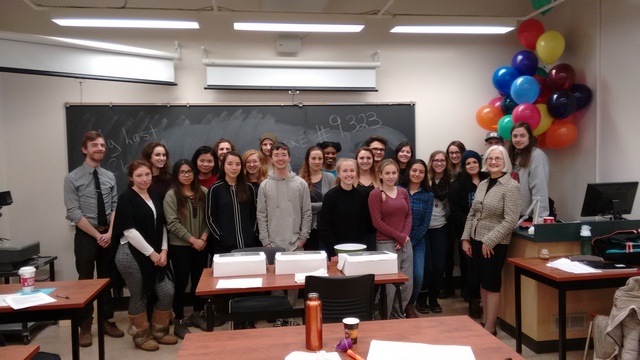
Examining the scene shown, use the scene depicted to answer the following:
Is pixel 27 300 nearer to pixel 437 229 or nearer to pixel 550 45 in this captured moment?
pixel 437 229

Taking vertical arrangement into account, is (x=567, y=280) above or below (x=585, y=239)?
below

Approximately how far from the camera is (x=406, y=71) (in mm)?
5309

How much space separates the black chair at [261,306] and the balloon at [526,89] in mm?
2716

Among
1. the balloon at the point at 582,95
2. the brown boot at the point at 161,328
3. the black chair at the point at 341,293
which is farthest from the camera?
the balloon at the point at 582,95

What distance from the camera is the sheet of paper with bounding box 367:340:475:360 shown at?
170 centimetres

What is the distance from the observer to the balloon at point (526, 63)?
4539 mm

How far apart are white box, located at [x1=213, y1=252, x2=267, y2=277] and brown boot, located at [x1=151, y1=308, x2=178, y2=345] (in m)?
1.13

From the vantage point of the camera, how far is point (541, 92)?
4570 millimetres

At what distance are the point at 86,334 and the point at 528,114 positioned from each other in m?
4.32

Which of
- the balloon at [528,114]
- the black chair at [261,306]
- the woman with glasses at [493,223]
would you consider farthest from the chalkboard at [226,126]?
the black chair at [261,306]

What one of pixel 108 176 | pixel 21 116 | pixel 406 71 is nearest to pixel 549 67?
pixel 406 71

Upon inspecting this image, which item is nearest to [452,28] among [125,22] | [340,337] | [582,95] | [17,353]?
[582,95]

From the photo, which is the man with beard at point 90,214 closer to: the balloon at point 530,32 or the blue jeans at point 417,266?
the blue jeans at point 417,266

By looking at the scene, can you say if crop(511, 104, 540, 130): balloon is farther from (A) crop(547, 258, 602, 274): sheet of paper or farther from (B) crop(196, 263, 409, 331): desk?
(B) crop(196, 263, 409, 331): desk
